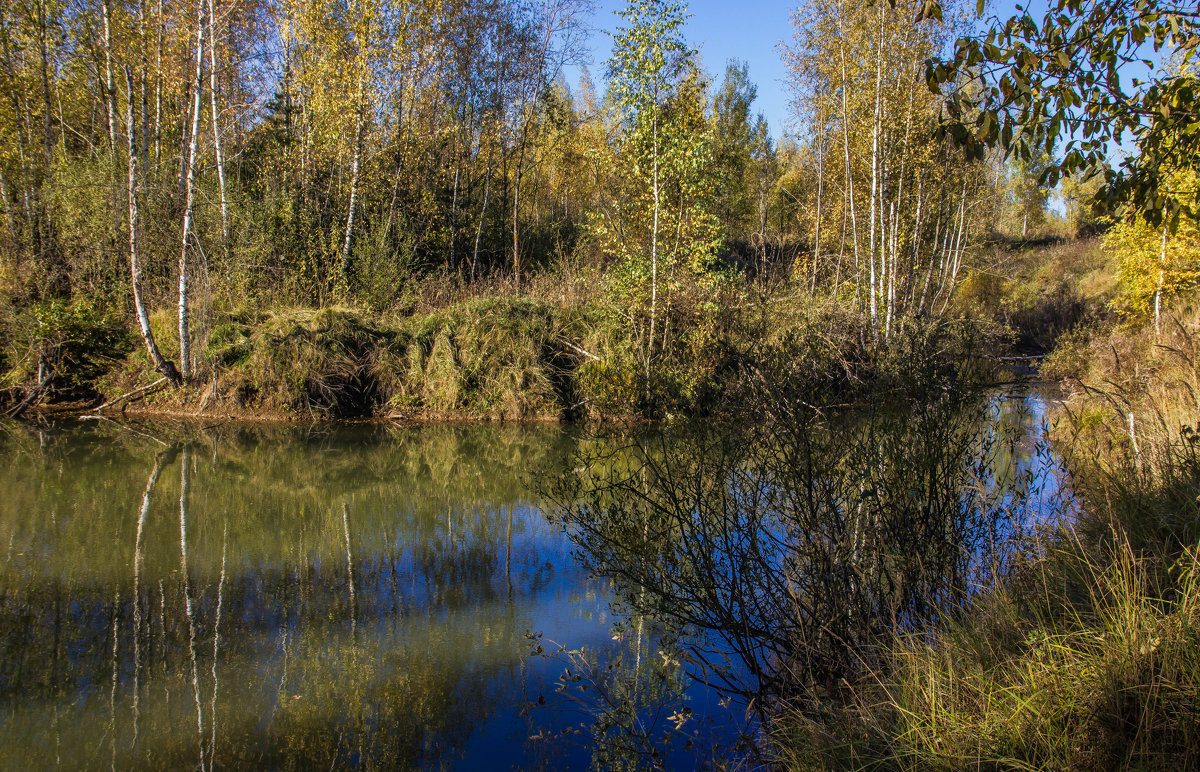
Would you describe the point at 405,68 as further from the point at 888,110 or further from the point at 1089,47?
the point at 1089,47

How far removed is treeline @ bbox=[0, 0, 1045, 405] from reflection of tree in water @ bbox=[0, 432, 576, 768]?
598cm

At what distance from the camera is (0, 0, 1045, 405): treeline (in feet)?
45.1

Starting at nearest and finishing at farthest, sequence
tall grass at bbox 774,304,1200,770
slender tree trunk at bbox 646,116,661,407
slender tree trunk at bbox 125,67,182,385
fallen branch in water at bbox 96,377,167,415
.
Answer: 1. tall grass at bbox 774,304,1200,770
2. slender tree trunk at bbox 125,67,182,385
3. slender tree trunk at bbox 646,116,661,407
4. fallen branch in water at bbox 96,377,167,415

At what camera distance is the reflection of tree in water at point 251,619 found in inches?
161

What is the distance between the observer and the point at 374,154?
57.1 feet

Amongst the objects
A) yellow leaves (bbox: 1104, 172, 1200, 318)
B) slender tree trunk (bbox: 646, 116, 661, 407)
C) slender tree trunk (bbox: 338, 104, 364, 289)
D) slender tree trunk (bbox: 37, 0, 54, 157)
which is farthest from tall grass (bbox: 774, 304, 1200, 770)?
yellow leaves (bbox: 1104, 172, 1200, 318)

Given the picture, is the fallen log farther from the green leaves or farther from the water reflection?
the green leaves

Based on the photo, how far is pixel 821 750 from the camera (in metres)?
3.09

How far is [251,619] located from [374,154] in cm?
1409

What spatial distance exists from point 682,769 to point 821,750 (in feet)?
3.30

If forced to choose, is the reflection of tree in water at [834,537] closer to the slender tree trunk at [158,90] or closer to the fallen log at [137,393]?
the fallen log at [137,393]

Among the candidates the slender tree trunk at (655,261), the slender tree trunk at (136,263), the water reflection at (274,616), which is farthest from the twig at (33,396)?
the slender tree trunk at (655,261)

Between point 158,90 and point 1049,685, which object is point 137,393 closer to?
point 158,90

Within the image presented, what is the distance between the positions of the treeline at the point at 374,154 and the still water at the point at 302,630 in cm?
598
